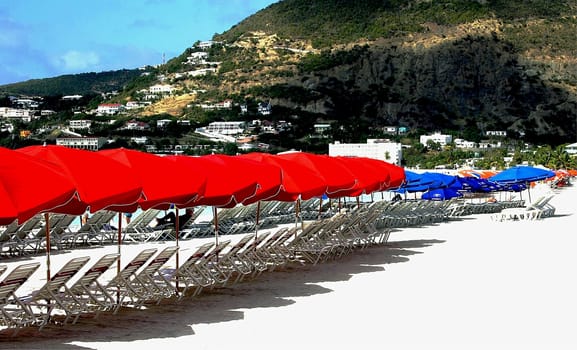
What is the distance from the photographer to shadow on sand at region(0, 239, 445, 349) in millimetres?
6828

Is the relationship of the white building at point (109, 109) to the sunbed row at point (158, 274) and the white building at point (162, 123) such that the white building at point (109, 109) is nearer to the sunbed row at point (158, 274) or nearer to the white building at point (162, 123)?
the white building at point (162, 123)

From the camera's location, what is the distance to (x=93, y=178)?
675 centimetres

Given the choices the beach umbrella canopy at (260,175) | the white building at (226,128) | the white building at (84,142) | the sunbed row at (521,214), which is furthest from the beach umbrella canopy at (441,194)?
the white building at (226,128)

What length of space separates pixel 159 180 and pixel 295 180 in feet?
9.29

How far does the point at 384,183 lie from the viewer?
1381 cm

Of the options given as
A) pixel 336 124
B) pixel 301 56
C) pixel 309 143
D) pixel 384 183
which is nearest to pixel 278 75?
pixel 301 56

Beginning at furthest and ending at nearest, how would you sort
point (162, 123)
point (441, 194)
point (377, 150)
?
point (162, 123) → point (377, 150) → point (441, 194)

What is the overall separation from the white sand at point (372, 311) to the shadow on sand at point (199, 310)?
0.01 metres

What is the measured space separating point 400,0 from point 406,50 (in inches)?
1078

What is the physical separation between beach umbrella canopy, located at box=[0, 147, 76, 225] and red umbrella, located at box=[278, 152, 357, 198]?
5.09 meters

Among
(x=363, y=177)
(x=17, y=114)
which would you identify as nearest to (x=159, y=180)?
(x=363, y=177)

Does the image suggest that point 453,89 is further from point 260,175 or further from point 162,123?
point 260,175

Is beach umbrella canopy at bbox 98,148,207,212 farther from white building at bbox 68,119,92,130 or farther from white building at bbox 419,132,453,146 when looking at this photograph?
white building at bbox 68,119,92,130

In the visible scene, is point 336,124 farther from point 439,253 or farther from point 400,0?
point 439,253
